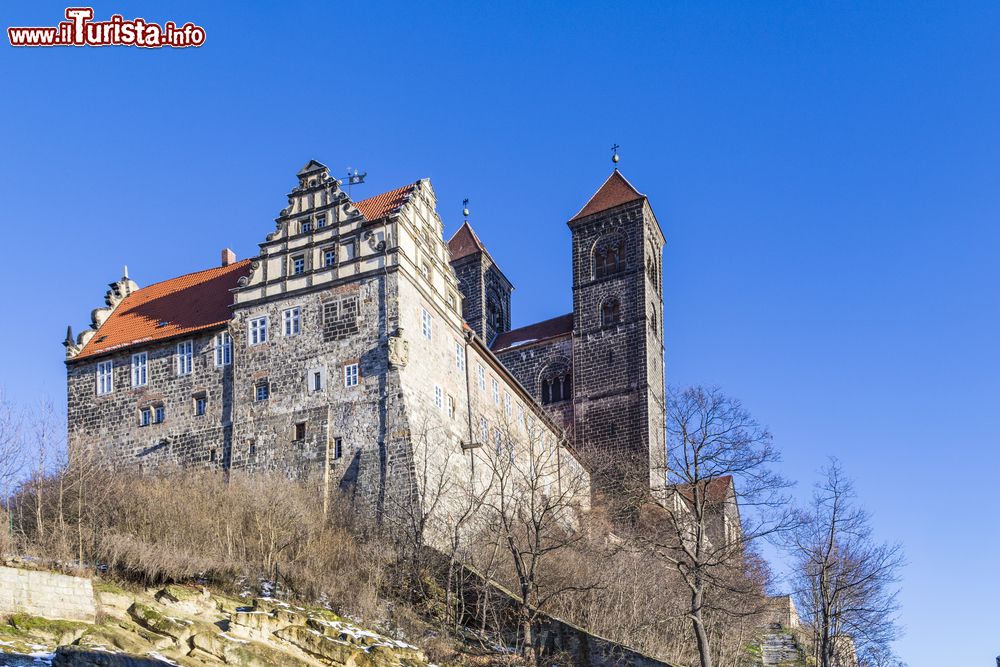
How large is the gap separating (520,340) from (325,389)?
1290 inches

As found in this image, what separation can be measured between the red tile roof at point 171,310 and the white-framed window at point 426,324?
749 centimetres

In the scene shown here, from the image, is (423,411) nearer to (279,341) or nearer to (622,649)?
(279,341)

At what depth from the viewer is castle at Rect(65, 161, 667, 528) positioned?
39.7 metres

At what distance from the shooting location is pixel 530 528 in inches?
1484

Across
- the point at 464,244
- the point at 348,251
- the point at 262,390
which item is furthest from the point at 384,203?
the point at 464,244

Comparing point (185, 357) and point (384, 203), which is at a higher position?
point (384, 203)

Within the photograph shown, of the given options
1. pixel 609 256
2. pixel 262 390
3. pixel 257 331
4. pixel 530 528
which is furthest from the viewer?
pixel 609 256

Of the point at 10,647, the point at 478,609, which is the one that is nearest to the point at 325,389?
the point at 478,609

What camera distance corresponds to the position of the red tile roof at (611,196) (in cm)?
7044

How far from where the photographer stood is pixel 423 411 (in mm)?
40531

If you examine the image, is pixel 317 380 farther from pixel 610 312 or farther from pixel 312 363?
pixel 610 312

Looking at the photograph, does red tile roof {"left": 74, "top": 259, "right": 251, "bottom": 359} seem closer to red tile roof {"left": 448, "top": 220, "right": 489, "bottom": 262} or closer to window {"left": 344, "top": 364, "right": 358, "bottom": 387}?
window {"left": 344, "top": 364, "right": 358, "bottom": 387}

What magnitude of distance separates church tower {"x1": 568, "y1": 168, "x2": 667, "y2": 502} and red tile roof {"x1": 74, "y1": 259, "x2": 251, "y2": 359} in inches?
877

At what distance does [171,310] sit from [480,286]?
3301cm
